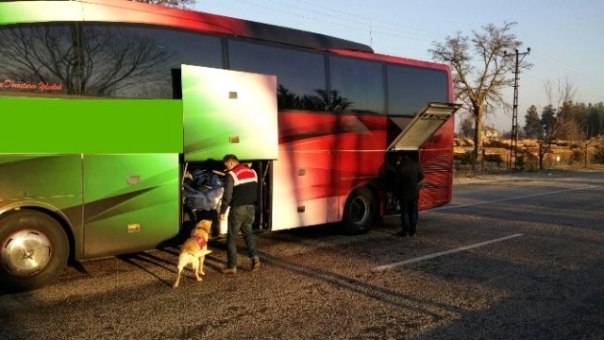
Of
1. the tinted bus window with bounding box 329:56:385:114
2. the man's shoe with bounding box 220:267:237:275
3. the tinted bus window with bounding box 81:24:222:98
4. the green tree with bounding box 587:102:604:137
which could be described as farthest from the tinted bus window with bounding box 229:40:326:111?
the green tree with bounding box 587:102:604:137

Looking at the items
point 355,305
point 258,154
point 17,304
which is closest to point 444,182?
point 258,154

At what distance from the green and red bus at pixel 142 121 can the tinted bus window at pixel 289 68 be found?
2 cm

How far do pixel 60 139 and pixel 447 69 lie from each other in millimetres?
8643

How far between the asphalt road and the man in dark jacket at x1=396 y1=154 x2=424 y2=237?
45 centimetres

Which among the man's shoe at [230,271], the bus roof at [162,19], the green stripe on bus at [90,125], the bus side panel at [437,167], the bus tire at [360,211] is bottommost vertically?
the man's shoe at [230,271]

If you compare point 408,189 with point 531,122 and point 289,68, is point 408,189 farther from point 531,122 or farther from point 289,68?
point 531,122

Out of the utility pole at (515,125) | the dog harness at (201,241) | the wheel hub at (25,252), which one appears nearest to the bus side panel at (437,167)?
the dog harness at (201,241)

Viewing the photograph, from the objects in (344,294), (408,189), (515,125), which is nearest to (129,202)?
(344,294)

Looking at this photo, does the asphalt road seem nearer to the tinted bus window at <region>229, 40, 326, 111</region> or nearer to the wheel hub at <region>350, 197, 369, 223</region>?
the wheel hub at <region>350, 197, 369, 223</region>

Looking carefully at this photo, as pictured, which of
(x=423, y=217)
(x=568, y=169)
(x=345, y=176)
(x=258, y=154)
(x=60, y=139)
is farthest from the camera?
(x=568, y=169)

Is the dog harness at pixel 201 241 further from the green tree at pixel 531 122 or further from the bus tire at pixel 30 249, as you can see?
the green tree at pixel 531 122

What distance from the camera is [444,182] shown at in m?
12.2

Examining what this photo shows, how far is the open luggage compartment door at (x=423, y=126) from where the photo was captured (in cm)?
1053

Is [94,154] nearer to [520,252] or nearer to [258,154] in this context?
[258,154]
